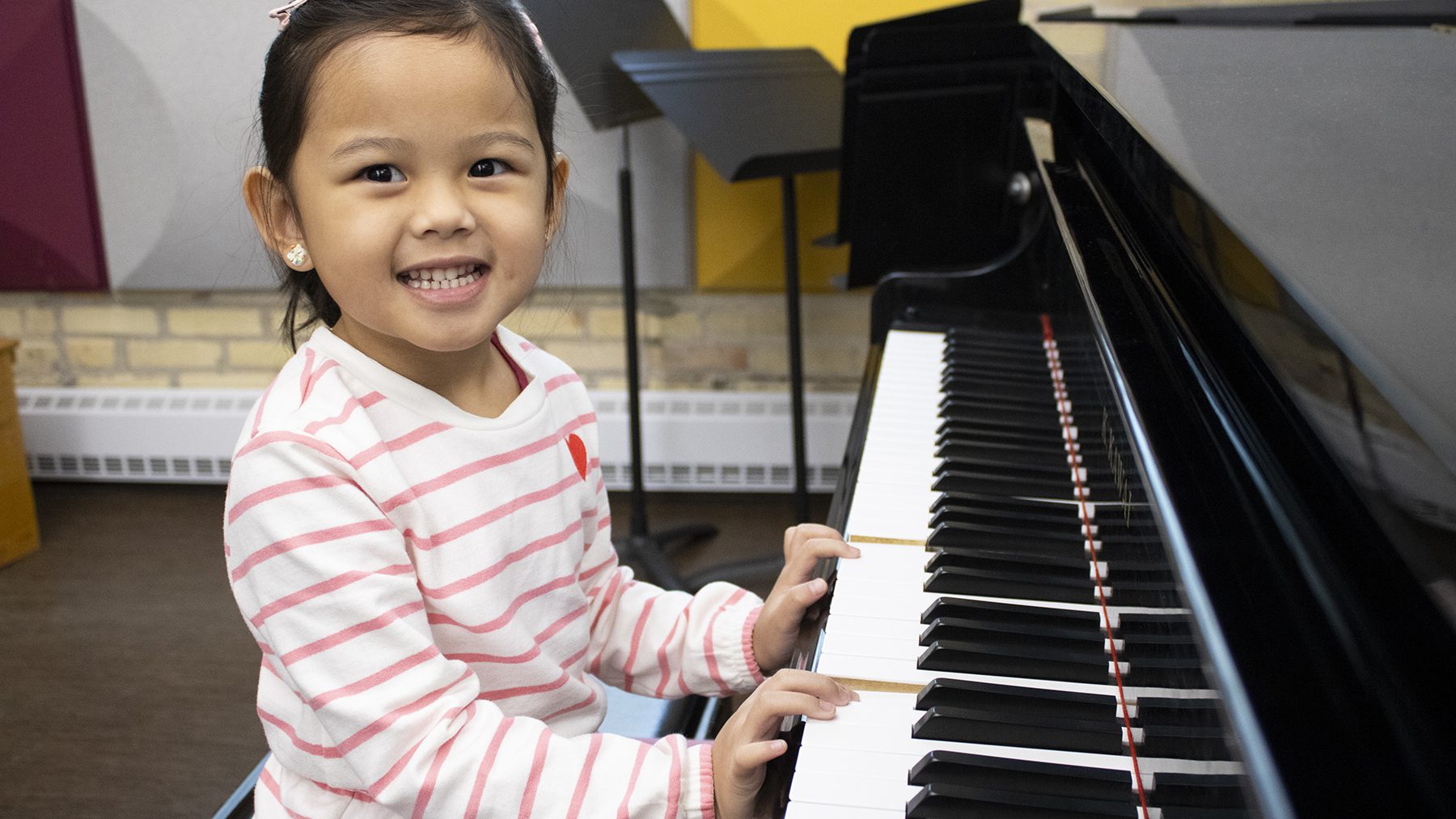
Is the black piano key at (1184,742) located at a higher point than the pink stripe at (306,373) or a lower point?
lower

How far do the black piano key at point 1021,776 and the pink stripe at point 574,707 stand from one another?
42 centimetres

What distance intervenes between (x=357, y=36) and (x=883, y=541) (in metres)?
0.59

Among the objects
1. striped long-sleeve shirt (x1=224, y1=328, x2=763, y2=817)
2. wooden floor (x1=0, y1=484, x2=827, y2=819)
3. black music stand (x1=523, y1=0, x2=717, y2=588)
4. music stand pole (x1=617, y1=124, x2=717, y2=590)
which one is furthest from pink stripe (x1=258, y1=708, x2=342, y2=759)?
music stand pole (x1=617, y1=124, x2=717, y2=590)

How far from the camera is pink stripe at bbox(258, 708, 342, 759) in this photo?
0.92 m

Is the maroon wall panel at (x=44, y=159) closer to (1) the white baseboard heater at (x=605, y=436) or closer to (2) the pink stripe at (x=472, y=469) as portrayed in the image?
(1) the white baseboard heater at (x=605, y=436)

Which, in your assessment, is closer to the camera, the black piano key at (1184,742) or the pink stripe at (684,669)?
the black piano key at (1184,742)

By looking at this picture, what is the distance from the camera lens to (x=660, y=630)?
1176 millimetres

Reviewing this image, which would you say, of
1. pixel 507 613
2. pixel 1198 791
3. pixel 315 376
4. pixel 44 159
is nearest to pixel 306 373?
pixel 315 376

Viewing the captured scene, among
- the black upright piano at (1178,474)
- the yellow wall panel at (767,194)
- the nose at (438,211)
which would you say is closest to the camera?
the black upright piano at (1178,474)

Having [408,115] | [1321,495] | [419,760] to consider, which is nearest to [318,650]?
[419,760]

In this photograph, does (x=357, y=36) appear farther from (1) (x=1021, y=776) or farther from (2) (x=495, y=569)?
(1) (x=1021, y=776)

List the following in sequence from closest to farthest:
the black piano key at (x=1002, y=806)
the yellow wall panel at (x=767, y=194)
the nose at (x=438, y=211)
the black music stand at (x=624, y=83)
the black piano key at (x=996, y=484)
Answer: the black piano key at (x=1002, y=806) → the nose at (x=438, y=211) → the black piano key at (x=996, y=484) → the black music stand at (x=624, y=83) → the yellow wall panel at (x=767, y=194)

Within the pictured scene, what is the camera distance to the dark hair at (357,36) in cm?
91

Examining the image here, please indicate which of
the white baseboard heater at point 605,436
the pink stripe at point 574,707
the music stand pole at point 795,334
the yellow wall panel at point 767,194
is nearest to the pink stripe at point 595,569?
the pink stripe at point 574,707
